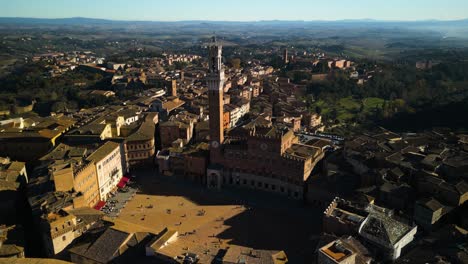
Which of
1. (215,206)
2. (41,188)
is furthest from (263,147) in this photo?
(41,188)

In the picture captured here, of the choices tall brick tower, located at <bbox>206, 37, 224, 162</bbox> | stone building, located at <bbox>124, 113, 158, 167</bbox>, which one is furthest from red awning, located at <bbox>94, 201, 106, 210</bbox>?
tall brick tower, located at <bbox>206, 37, 224, 162</bbox>

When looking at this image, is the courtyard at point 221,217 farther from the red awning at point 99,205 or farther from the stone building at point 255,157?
the red awning at point 99,205

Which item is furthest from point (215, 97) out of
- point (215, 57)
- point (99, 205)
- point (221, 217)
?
point (99, 205)

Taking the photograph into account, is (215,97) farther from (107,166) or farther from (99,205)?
(99,205)

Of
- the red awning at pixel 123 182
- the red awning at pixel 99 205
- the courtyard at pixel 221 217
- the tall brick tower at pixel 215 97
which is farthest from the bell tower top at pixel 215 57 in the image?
the red awning at pixel 99 205

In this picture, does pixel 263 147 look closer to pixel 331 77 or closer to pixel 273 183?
pixel 273 183
